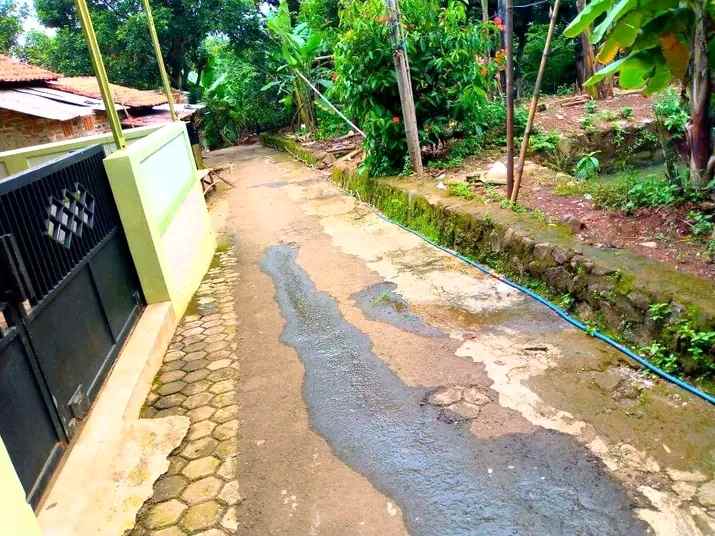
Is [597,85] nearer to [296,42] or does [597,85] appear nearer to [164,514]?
[296,42]

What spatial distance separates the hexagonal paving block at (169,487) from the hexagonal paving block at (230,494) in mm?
270

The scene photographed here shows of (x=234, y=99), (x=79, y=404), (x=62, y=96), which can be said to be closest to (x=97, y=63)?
(x=79, y=404)

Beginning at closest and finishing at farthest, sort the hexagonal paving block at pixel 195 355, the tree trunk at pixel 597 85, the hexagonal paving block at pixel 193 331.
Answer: the hexagonal paving block at pixel 195 355
the hexagonal paving block at pixel 193 331
the tree trunk at pixel 597 85

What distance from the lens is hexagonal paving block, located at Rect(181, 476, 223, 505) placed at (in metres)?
2.96

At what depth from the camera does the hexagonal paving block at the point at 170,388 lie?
416 cm

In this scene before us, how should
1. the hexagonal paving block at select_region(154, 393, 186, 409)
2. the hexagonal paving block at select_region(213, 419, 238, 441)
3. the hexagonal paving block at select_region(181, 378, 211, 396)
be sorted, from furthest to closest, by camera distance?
the hexagonal paving block at select_region(181, 378, 211, 396), the hexagonal paving block at select_region(154, 393, 186, 409), the hexagonal paving block at select_region(213, 419, 238, 441)

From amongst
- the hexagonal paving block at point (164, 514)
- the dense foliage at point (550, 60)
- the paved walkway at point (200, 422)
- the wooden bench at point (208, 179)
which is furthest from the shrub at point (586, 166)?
the dense foliage at point (550, 60)

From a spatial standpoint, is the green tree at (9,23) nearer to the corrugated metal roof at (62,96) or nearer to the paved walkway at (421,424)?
the corrugated metal roof at (62,96)

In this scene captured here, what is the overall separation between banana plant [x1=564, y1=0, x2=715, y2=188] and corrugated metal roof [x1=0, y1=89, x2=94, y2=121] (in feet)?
23.0

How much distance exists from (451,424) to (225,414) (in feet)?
5.20

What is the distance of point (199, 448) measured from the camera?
134 inches

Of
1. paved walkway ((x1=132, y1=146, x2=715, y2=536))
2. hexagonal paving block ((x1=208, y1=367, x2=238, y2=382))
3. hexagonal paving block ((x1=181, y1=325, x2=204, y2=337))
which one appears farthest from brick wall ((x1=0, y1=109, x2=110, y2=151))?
hexagonal paving block ((x1=208, y1=367, x2=238, y2=382))

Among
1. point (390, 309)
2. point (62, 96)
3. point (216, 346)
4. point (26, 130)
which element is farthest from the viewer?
point (62, 96)

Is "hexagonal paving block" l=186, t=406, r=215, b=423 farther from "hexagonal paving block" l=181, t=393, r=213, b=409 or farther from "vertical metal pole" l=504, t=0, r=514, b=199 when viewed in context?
"vertical metal pole" l=504, t=0, r=514, b=199
